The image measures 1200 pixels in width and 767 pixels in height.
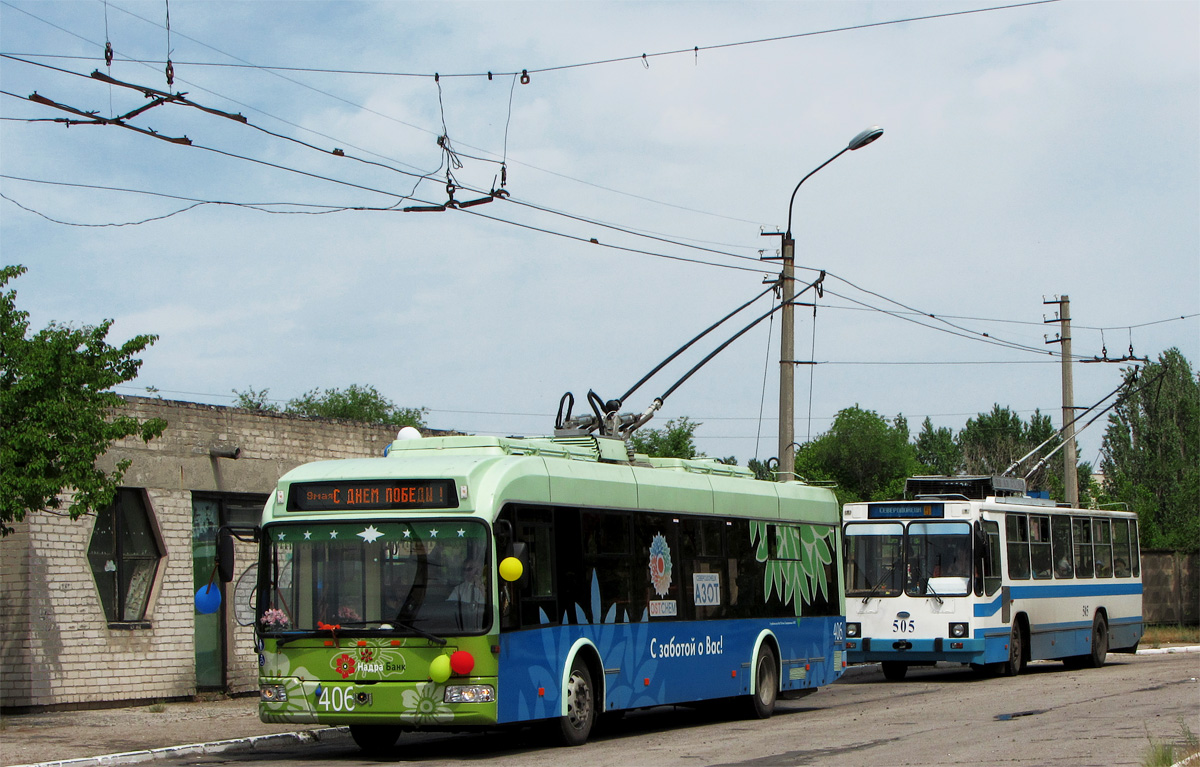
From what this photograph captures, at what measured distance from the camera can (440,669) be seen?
12.3m

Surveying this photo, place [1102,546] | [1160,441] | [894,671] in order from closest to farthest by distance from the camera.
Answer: [894,671] < [1102,546] < [1160,441]

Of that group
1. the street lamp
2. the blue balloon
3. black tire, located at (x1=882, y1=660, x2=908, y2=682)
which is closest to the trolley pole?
the street lamp

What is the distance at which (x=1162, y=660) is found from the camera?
1111 inches

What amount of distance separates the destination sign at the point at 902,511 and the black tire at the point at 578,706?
9815 millimetres

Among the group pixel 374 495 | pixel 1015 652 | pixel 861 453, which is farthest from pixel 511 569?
pixel 861 453

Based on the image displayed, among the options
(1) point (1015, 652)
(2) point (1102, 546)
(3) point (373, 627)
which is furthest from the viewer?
(2) point (1102, 546)

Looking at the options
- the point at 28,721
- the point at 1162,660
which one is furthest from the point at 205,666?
the point at 1162,660

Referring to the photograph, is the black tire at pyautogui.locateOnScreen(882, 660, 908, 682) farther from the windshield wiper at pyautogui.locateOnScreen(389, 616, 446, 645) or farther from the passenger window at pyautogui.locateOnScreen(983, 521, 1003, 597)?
the windshield wiper at pyautogui.locateOnScreen(389, 616, 446, 645)

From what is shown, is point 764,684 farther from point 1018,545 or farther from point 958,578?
point 1018,545

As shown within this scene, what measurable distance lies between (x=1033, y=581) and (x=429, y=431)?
995 cm

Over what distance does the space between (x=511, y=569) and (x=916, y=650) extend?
11.7 meters

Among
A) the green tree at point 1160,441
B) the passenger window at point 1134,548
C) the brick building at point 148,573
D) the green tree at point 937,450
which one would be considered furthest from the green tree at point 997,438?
the brick building at point 148,573

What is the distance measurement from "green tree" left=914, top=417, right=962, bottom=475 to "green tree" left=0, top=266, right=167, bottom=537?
96205 mm

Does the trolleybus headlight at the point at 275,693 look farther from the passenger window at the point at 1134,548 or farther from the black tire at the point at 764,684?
the passenger window at the point at 1134,548
